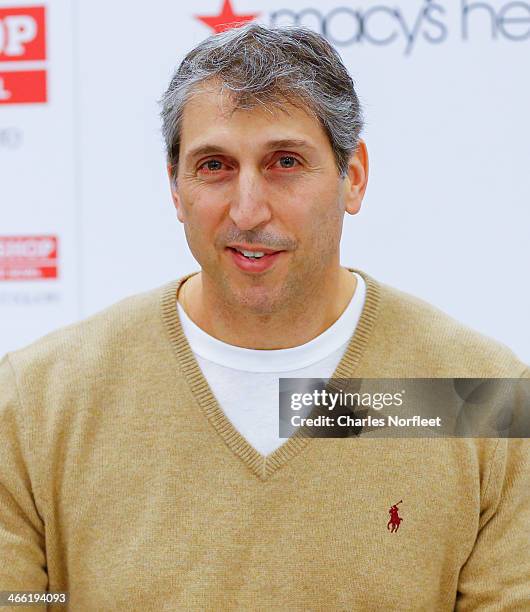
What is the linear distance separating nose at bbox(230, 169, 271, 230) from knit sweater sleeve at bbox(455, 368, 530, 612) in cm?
38

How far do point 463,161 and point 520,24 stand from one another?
0.70 feet

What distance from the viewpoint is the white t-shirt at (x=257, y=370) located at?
1.03m

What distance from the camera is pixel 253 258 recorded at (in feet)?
3.15

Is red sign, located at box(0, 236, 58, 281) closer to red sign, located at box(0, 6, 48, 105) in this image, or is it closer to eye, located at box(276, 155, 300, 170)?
red sign, located at box(0, 6, 48, 105)

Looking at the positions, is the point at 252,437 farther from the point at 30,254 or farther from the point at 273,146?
the point at 30,254

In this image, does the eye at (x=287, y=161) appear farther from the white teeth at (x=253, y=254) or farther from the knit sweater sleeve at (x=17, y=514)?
the knit sweater sleeve at (x=17, y=514)

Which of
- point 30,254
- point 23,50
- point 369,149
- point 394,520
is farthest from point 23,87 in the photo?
point 394,520

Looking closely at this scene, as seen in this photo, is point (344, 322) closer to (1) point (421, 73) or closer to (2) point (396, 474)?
(2) point (396, 474)

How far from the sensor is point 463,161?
1.35m

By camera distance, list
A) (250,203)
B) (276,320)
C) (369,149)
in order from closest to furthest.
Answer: (250,203) → (276,320) → (369,149)

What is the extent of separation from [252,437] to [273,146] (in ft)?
1.08

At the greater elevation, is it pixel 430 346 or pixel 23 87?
pixel 23 87

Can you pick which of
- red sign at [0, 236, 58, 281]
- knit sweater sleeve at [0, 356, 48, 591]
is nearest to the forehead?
knit sweater sleeve at [0, 356, 48, 591]

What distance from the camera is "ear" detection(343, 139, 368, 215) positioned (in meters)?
1.04
